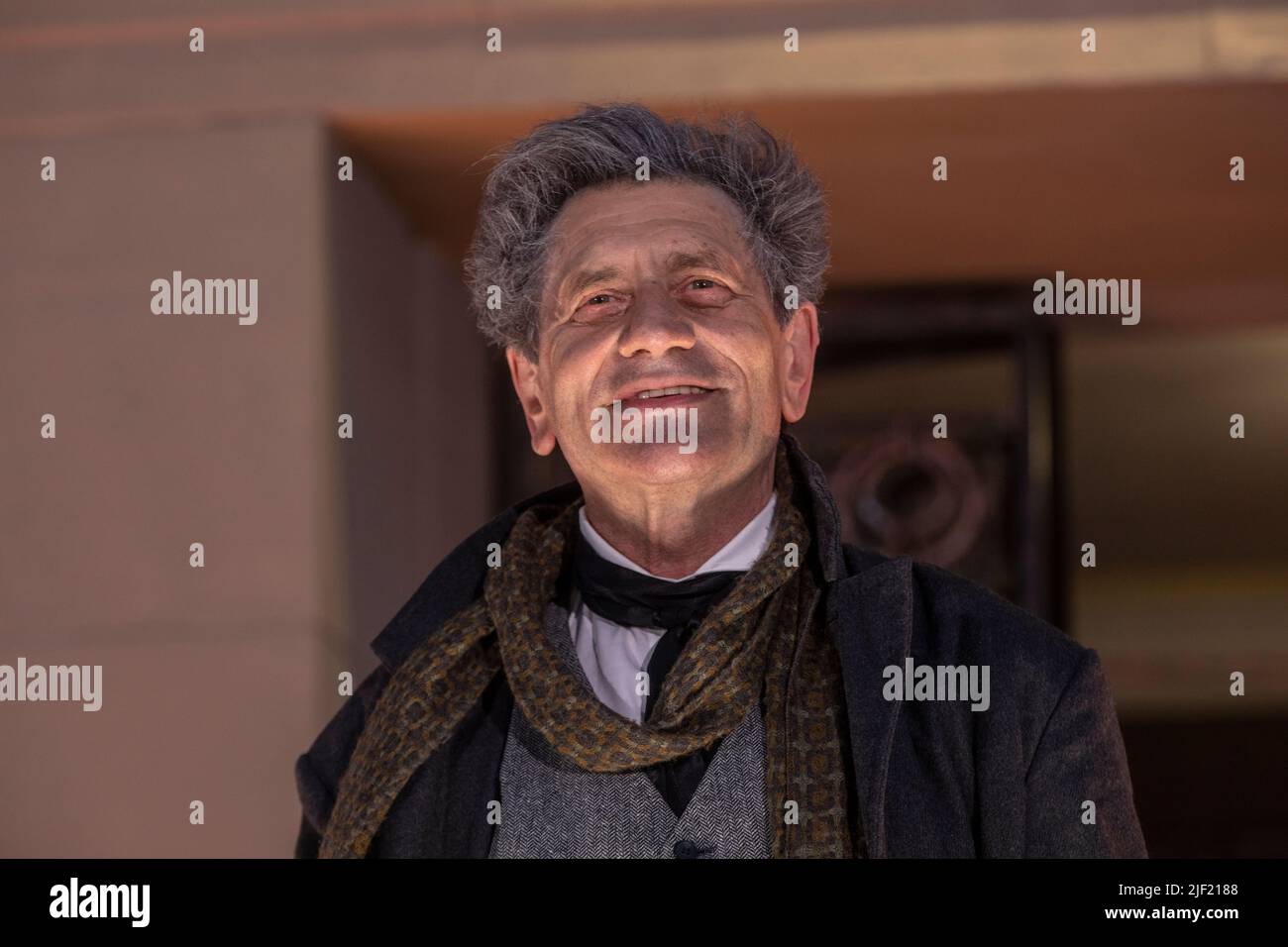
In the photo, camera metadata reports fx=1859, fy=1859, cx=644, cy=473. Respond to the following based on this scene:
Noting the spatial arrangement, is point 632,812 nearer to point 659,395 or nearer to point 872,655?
point 872,655

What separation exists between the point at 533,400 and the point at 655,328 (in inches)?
11.6

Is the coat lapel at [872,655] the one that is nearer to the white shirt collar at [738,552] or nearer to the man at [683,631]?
the man at [683,631]

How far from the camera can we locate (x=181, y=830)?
347 cm

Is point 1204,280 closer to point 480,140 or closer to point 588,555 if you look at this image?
point 480,140

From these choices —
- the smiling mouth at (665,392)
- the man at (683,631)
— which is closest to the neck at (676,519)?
the man at (683,631)

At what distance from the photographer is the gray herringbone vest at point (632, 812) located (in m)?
1.97

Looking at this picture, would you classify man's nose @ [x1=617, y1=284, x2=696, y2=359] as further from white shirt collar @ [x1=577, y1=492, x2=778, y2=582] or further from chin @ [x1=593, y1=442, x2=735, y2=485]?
white shirt collar @ [x1=577, y1=492, x2=778, y2=582]

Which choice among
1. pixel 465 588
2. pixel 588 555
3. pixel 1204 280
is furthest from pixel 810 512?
pixel 1204 280

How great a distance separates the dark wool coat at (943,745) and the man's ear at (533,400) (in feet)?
1.13

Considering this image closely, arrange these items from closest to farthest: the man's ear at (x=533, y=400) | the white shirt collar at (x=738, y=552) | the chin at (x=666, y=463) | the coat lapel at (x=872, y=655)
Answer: the coat lapel at (x=872, y=655)
the chin at (x=666, y=463)
the white shirt collar at (x=738, y=552)
the man's ear at (x=533, y=400)

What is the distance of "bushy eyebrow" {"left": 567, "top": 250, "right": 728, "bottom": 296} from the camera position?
7.05 ft

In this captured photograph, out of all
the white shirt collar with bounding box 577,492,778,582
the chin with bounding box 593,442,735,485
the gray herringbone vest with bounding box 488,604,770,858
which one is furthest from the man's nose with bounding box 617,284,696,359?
the gray herringbone vest with bounding box 488,604,770,858

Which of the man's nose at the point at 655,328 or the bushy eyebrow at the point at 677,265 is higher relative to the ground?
the bushy eyebrow at the point at 677,265

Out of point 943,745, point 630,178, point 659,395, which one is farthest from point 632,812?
point 630,178
